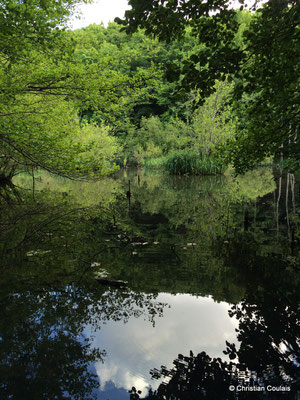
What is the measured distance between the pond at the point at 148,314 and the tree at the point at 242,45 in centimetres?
253

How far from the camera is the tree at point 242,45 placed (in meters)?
3.01

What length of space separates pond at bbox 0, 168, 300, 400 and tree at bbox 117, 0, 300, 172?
2532 mm

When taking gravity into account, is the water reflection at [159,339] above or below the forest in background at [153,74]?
below

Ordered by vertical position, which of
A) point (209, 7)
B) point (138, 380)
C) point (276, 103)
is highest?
point (209, 7)

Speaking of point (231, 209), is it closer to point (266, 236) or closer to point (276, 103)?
point (266, 236)

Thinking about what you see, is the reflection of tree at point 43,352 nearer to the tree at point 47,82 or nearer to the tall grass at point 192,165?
the tree at point 47,82

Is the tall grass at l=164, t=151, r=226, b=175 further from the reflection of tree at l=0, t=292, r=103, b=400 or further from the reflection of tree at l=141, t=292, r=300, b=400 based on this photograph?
the reflection of tree at l=0, t=292, r=103, b=400

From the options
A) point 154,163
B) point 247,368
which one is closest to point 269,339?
point 247,368

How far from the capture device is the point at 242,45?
12.5ft

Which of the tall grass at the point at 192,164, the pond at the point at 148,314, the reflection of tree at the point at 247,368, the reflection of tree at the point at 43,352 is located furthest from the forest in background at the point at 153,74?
the tall grass at the point at 192,164

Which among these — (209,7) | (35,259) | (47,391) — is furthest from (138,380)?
(209,7)

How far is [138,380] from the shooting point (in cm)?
196

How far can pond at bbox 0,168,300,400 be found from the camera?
1.91 m

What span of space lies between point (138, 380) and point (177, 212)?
6.76m
